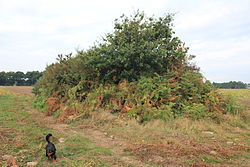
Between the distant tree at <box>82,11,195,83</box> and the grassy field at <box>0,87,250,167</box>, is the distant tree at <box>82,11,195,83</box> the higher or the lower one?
the higher one

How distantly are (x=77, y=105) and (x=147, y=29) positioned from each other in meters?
5.25

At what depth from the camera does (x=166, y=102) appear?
27.0 feet

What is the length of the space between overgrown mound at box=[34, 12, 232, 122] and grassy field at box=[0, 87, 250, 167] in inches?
33.4

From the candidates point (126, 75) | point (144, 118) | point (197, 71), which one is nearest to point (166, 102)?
point (144, 118)

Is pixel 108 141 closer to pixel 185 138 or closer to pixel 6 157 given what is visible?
pixel 185 138

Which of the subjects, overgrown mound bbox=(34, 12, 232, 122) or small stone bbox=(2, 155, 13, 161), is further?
overgrown mound bbox=(34, 12, 232, 122)

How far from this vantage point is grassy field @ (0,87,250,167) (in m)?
3.96

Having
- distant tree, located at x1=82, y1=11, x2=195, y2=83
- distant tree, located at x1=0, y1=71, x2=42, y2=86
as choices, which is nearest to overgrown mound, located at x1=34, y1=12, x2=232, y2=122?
distant tree, located at x1=82, y1=11, x2=195, y2=83

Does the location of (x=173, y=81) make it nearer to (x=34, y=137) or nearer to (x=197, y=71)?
(x=197, y=71)

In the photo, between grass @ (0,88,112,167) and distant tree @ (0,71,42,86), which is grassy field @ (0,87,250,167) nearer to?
grass @ (0,88,112,167)

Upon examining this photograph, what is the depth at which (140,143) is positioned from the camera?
4996mm

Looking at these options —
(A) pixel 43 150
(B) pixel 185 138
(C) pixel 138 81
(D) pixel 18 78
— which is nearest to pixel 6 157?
(A) pixel 43 150

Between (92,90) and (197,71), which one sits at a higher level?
(197,71)

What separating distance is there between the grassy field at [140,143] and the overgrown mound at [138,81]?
0.85 meters
